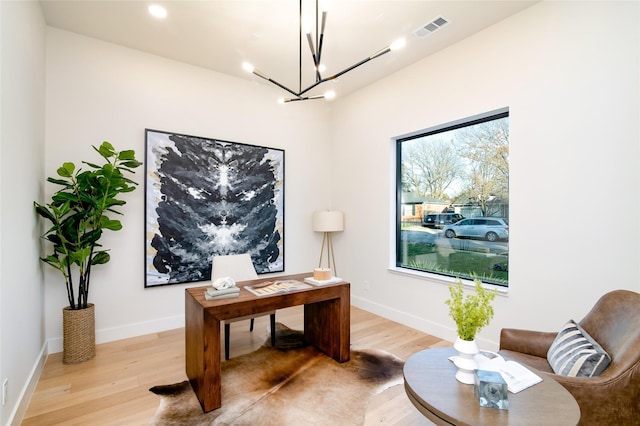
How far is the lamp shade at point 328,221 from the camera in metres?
4.37

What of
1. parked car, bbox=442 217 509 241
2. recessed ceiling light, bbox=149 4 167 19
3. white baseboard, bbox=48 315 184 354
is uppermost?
recessed ceiling light, bbox=149 4 167 19

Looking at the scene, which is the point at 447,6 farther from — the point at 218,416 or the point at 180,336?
the point at 180,336

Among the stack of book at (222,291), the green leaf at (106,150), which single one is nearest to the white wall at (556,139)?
the stack of book at (222,291)

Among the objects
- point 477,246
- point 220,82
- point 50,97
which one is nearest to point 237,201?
point 220,82

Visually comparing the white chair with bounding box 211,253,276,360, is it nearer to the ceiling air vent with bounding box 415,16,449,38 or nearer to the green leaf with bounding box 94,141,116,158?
the green leaf with bounding box 94,141,116,158

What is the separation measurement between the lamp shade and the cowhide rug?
1.78 m

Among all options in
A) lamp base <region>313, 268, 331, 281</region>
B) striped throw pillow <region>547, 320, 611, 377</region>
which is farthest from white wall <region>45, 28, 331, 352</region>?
striped throw pillow <region>547, 320, 611, 377</region>

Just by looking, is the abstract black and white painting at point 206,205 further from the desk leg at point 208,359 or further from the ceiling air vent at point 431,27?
the ceiling air vent at point 431,27

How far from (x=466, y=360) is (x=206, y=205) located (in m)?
3.25

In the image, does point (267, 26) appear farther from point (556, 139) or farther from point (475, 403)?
point (475, 403)

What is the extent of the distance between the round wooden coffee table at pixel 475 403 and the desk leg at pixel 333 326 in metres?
1.15

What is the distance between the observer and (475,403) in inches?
52.2

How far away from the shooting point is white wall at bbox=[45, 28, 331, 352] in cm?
299

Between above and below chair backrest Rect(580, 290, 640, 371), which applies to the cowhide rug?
below
